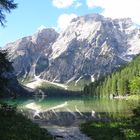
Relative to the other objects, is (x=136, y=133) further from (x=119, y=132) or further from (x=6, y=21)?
(x=6, y=21)

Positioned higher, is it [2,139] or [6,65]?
[6,65]

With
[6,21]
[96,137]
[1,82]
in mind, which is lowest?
[96,137]

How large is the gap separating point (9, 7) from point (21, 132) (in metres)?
11.9

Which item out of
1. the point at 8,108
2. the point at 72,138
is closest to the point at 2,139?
the point at 72,138

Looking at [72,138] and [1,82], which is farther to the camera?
[1,82]

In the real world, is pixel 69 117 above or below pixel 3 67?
below

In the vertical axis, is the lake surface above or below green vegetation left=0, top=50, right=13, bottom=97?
below

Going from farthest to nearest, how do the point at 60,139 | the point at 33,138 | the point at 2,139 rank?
the point at 60,139 < the point at 33,138 < the point at 2,139

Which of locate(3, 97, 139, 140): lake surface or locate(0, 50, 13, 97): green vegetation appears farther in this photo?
locate(3, 97, 139, 140): lake surface

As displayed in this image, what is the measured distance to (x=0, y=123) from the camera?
33.4m

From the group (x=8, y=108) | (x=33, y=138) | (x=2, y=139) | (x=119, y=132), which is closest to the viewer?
(x=2, y=139)

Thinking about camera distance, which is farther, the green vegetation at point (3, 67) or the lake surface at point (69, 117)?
the lake surface at point (69, 117)

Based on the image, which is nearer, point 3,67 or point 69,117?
point 3,67

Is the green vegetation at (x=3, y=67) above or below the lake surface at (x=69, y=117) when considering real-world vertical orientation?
above
